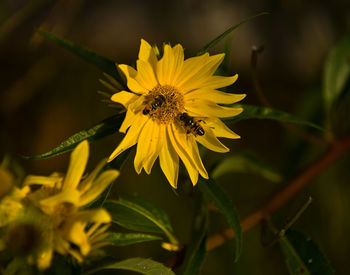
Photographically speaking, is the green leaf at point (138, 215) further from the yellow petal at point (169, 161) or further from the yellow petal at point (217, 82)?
the yellow petal at point (217, 82)

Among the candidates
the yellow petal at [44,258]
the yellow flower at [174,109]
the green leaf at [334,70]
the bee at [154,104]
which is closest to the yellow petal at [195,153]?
the yellow flower at [174,109]

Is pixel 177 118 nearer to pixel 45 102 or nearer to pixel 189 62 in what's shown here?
pixel 189 62

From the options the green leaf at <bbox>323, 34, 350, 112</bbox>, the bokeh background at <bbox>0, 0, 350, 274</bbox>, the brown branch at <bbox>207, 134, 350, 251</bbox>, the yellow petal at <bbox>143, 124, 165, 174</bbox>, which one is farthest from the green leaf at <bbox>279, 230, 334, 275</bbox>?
the bokeh background at <bbox>0, 0, 350, 274</bbox>

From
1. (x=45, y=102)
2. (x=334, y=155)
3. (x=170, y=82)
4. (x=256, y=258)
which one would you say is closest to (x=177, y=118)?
(x=170, y=82)

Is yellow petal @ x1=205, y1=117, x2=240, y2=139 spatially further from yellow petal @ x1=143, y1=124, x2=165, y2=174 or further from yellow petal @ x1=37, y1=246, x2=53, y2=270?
yellow petal @ x1=37, y1=246, x2=53, y2=270

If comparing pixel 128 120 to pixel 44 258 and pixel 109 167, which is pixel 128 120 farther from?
pixel 44 258
